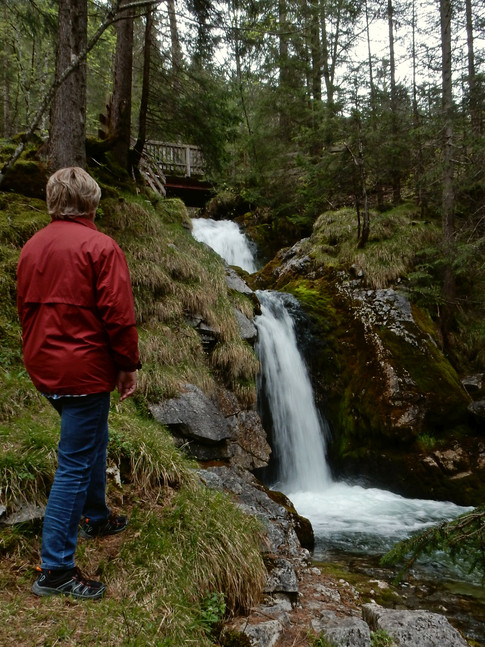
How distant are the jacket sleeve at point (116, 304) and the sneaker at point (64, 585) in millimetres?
1175

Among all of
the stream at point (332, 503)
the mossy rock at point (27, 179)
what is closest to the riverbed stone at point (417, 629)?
the stream at point (332, 503)

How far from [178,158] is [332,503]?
474 inches

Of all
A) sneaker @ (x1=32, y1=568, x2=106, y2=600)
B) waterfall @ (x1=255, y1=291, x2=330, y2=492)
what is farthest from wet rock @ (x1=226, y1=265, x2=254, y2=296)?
sneaker @ (x1=32, y1=568, x2=106, y2=600)

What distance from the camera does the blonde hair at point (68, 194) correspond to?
2.29 m

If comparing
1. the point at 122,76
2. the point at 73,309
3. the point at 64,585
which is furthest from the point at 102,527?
the point at 122,76

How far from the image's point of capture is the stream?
4.44 meters

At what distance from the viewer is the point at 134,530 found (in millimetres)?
2953

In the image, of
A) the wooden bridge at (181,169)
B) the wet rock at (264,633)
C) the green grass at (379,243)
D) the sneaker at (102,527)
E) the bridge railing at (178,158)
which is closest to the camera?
the wet rock at (264,633)

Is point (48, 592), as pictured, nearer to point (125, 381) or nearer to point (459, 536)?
point (125, 381)

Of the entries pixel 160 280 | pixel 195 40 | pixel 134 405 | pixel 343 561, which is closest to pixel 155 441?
pixel 134 405

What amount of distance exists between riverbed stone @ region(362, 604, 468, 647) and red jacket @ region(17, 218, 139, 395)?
251 centimetres

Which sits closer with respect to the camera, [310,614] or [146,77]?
[310,614]

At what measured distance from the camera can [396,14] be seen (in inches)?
465

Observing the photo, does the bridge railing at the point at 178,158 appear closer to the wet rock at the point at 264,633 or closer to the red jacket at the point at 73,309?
the red jacket at the point at 73,309
